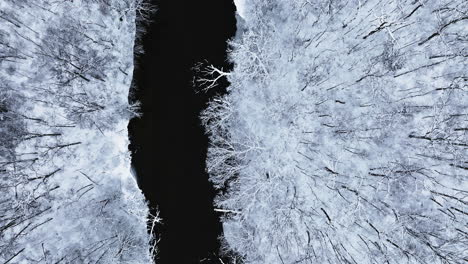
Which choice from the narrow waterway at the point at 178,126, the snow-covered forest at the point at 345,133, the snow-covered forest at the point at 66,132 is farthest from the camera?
the narrow waterway at the point at 178,126

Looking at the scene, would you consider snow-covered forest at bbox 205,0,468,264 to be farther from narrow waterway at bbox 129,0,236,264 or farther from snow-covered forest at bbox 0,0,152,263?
snow-covered forest at bbox 0,0,152,263

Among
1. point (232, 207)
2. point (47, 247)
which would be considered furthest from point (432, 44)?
point (47, 247)

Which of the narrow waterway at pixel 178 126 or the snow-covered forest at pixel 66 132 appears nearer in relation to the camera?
the snow-covered forest at pixel 66 132

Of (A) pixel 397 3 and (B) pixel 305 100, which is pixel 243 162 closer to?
(B) pixel 305 100

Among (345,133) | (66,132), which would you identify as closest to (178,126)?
(66,132)

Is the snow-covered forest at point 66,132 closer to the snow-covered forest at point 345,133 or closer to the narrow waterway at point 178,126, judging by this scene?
the narrow waterway at point 178,126

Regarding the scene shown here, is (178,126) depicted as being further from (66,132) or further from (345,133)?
(345,133)

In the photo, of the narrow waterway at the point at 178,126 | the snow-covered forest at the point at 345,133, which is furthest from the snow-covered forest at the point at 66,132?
the snow-covered forest at the point at 345,133

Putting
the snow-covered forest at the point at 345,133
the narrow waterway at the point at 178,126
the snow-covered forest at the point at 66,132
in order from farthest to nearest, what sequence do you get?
the narrow waterway at the point at 178,126 < the snow-covered forest at the point at 66,132 < the snow-covered forest at the point at 345,133
